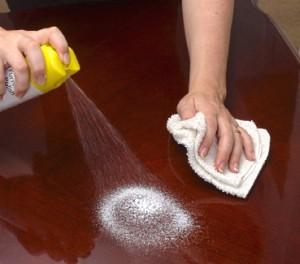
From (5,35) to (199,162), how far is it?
0.35 meters

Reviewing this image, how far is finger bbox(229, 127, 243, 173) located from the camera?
73 cm

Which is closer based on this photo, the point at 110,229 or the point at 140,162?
the point at 110,229

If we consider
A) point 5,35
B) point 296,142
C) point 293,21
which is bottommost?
point 293,21

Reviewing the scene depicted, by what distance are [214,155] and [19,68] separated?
32 centimetres

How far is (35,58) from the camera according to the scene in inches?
26.0

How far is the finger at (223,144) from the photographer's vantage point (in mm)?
729

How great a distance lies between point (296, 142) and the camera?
78cm

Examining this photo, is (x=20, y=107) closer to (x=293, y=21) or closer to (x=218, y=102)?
(x=218, y=102)

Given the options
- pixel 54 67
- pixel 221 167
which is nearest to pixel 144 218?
pixel 221 167

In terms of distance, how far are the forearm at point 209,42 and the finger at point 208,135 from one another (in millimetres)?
87

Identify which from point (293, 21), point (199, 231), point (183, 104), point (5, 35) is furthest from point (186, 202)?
point (293, 21)

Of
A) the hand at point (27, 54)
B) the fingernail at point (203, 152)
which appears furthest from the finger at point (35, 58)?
the fingernail at point (203, 152)

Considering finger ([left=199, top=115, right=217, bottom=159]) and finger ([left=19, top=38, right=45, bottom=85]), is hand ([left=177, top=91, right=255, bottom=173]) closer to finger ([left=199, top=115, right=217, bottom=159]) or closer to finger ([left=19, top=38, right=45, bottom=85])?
finger ([left=199, top=115, right=217, bottom=159])

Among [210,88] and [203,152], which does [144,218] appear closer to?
[203,152]
